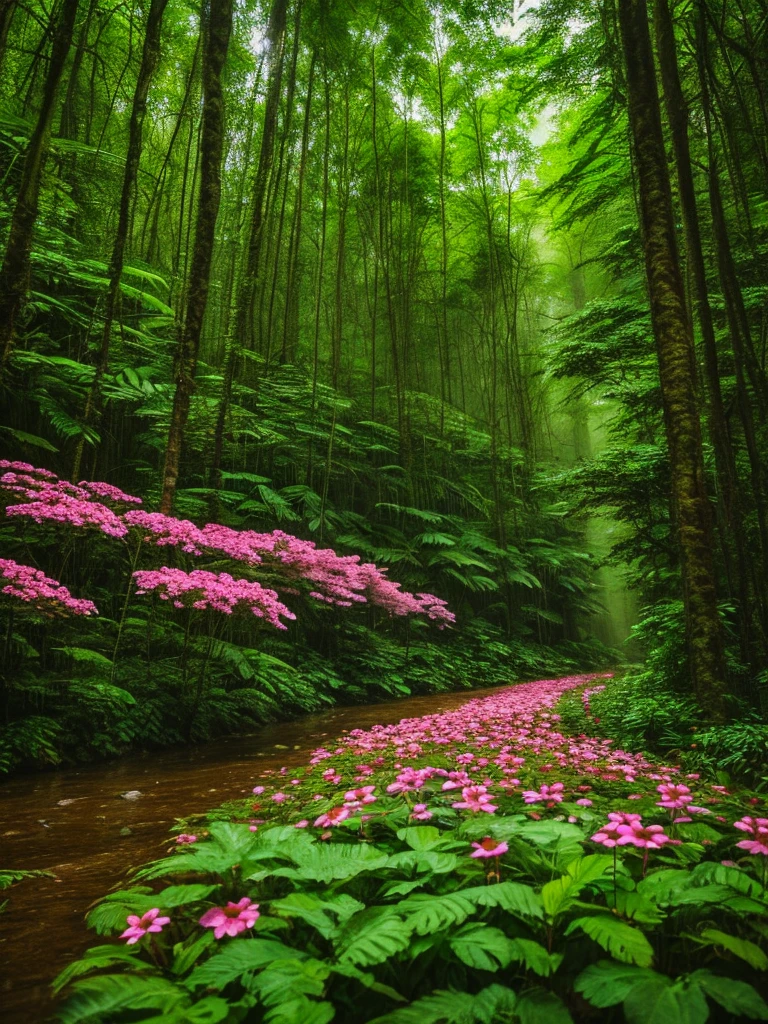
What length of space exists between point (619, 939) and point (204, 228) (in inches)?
217

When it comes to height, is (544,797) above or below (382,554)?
below

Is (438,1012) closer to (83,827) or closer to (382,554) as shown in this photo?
(83,827)

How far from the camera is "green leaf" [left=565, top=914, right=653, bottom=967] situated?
2.96ft

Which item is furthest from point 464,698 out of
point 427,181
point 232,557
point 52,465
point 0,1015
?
point 427,181

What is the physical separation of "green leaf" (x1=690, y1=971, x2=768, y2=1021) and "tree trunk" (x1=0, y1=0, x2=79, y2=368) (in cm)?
359

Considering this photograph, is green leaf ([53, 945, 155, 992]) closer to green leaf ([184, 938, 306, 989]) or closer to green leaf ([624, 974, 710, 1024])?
green leaf ([184, 938, 306, 989])

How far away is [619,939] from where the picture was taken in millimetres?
936

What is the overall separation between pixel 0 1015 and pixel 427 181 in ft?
42.0

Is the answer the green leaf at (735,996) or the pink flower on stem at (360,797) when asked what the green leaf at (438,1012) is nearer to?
the green leaf at (735,996)

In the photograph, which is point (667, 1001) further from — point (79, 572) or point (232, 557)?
point (79, 572)

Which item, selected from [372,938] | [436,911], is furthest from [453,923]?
[372,938]

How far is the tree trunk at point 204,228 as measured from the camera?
4723 millimetres

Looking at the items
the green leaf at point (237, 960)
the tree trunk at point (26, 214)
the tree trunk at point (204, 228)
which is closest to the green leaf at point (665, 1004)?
the green leaf at point (237, 960)

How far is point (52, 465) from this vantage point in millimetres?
5543
